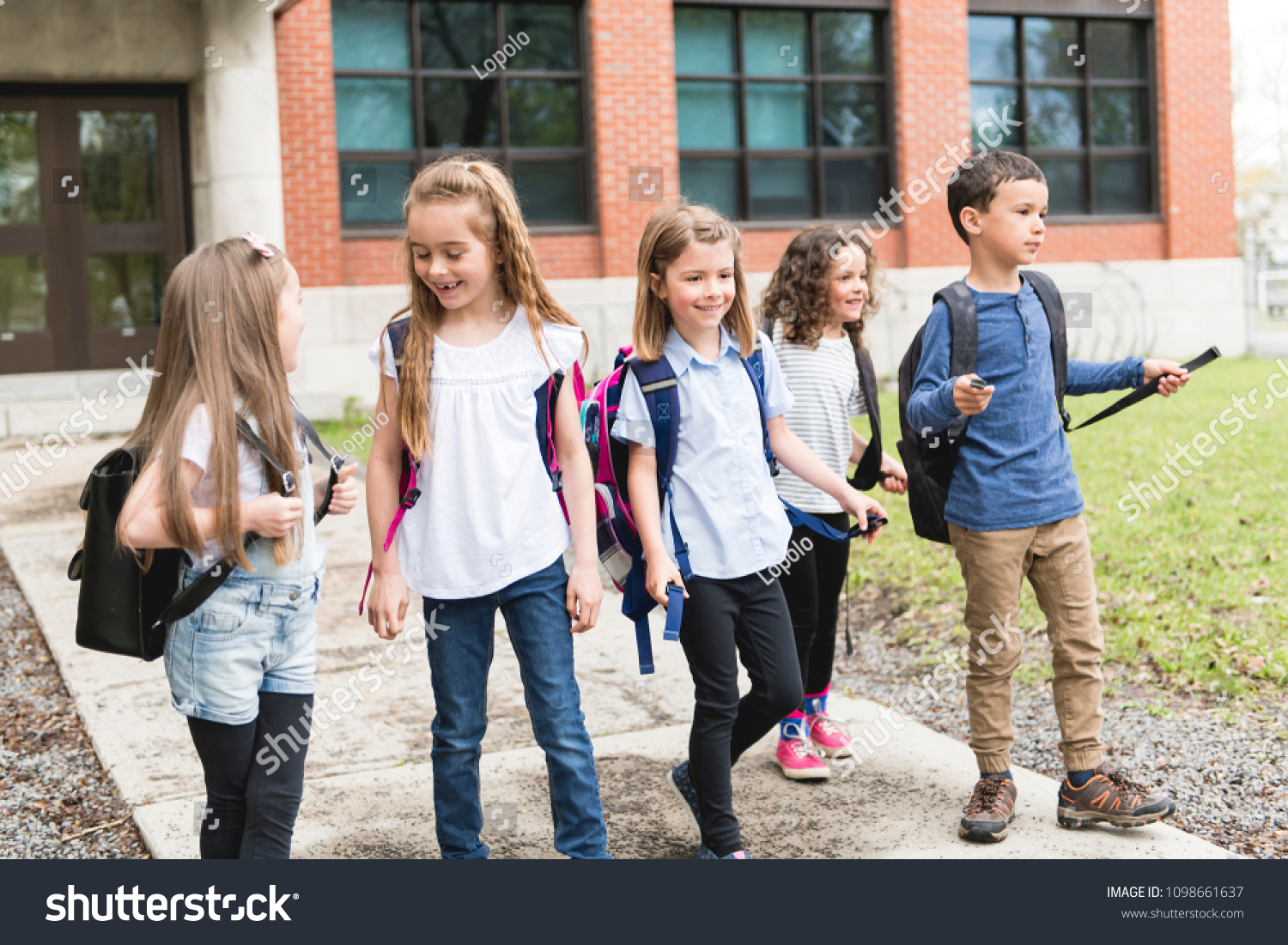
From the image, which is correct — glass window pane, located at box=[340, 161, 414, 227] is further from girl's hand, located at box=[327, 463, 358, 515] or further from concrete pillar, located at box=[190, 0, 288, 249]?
girl's hand, located at box=[327, 463, 358, 515]

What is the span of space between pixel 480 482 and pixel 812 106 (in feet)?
44.1

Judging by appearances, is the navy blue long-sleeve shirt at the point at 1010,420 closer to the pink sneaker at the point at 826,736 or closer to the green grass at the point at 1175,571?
the pink sneaker at the point at 826,736

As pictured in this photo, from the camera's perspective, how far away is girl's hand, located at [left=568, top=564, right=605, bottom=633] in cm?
281

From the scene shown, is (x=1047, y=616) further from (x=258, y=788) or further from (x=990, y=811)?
(x=258, y=788)

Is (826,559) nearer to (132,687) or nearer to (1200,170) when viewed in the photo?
(132,687)

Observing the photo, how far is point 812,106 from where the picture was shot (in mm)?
15172

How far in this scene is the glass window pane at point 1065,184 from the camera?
54.5 feet

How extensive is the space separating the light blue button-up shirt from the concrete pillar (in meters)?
9.74

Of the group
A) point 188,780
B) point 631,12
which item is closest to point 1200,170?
point 631,12

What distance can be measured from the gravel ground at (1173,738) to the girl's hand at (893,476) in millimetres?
964

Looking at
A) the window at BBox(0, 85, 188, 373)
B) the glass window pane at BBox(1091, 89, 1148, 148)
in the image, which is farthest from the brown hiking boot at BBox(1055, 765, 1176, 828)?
the glass window pane at BBox(1091, 89, 1148, 148)

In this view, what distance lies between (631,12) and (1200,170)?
8.46 metres

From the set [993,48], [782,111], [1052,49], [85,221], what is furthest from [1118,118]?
[85,221]

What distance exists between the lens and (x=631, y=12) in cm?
1376
